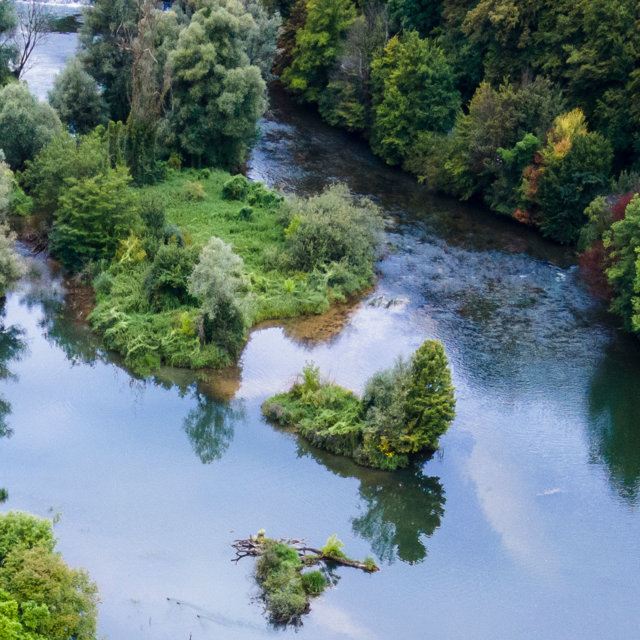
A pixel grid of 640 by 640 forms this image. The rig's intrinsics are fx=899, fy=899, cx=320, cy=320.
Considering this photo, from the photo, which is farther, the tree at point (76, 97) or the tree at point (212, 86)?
the tree at point (76, 97)

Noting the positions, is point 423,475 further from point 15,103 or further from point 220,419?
point 15,103

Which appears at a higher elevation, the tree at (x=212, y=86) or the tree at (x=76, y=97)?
the tree at (x=212, y=86)

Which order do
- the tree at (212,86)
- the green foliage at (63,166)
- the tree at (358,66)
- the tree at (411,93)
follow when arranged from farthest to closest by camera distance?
the tree at (358,66) < the tree at (411,93) < the tree at (212,86) < the green foliage at (63,166)

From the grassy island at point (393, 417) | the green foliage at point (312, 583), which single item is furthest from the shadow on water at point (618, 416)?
the green foliage at point (312, 583)

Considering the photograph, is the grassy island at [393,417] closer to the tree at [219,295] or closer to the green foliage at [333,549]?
the green foliage at [333,549]

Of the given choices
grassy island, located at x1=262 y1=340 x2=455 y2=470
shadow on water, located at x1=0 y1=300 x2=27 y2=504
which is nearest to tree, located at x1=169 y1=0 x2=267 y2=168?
shadow on water, located at x1=0 y1=300 x2=27 y2=504

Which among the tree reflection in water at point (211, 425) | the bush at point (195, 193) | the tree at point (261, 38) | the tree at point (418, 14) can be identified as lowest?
the tree reflection in water at point (211, 425)
